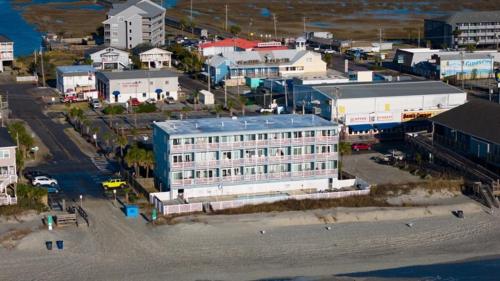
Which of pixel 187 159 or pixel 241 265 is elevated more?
pixel 187 159

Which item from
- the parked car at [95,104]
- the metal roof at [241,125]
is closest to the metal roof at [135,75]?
the parked car at [95,104]

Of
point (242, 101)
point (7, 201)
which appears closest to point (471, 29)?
point (242, 101)

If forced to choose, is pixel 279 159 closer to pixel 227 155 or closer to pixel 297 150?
A: pixel 297 150


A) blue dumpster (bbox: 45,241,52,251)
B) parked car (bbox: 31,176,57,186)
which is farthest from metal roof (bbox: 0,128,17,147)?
blue dumpster (bbox: 45,241,52,251)

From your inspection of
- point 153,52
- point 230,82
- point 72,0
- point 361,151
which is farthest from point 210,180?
point 72,0

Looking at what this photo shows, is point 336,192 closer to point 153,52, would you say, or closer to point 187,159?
point 187,159

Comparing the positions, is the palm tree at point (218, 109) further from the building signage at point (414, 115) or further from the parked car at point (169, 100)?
the building signage at point (414, 115)
